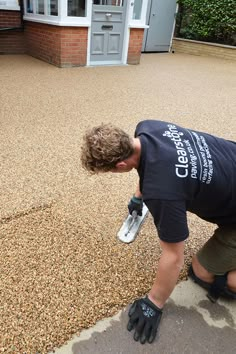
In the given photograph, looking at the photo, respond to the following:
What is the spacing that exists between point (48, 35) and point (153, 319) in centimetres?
617

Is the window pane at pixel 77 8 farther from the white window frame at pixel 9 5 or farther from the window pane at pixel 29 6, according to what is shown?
the white window frame at pixel 9 5

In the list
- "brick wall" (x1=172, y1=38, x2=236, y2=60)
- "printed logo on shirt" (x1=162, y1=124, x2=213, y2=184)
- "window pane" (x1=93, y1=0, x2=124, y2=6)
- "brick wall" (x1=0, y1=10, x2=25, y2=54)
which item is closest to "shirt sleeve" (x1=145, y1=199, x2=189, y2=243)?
"printed logo on shirt" (x1=162, y1=124, x2=213, y2=184)

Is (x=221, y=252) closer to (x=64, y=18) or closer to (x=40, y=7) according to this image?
A: (x=64, y=18)

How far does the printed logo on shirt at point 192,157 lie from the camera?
1259 millimetres

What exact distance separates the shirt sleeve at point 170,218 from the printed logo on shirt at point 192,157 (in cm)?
13

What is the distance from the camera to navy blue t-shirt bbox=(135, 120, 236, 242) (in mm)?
1206

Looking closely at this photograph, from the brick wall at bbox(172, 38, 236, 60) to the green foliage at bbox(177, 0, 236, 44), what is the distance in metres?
0.27

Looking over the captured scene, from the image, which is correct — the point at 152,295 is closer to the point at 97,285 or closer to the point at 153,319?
the point at 153,319

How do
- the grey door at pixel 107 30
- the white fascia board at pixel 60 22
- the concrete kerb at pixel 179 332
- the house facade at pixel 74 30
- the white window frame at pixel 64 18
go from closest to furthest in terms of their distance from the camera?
the concrete kerb at pixel 179 332 < the white window frame at pixel 64 18 < the white fascia board at pixel 60 22 < the house facade at pixel 74 30 < the grey door at pixel 107 30

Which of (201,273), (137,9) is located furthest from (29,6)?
(201,273)

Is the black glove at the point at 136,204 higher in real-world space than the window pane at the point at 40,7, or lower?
lower

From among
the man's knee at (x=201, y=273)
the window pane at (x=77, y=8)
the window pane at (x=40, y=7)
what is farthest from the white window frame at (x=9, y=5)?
the man's knee at (x=201, y=273)

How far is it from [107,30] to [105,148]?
600 centimetres

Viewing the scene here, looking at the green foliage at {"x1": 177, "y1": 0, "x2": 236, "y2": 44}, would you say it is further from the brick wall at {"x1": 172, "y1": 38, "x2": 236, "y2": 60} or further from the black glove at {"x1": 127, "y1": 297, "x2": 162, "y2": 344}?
the black glove at {"x1": 127, "y1": 297, "x2": 162, "y2": 344}
